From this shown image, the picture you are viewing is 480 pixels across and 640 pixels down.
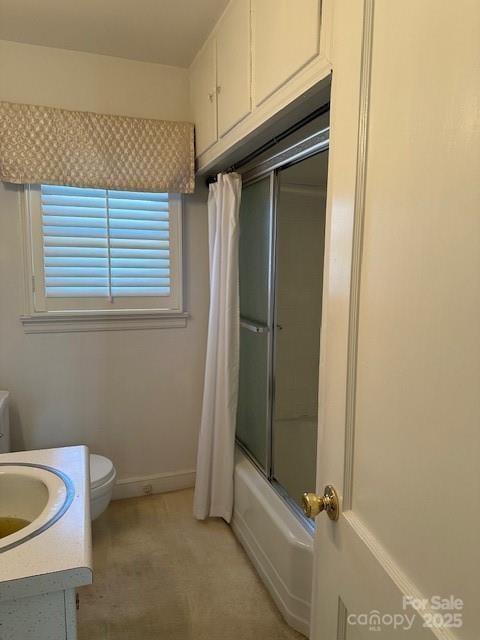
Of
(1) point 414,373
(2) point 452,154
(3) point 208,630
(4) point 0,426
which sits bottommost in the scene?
(3) point 208,630

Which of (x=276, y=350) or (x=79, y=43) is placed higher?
(x=79, y=43)

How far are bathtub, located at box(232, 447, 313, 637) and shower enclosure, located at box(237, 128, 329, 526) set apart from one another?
3.6 inches

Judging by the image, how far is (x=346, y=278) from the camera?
80 centimetres

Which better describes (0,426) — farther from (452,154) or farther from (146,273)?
(452,154)

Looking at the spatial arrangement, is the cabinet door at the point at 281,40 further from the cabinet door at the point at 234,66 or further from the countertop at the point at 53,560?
the countertop at the point at 53,560

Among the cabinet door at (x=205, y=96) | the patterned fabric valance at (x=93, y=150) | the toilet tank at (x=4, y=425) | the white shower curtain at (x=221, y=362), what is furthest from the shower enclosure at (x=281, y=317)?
the toilet tank at (x=4, y=425)

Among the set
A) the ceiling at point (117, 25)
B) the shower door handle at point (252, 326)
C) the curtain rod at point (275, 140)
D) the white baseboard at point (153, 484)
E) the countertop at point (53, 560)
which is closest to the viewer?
the countertop at point (53, 560)

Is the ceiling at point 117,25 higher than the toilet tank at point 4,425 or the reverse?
higher

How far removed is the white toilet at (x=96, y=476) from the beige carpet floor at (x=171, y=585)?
0.86 feet

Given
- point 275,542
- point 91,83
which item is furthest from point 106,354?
point 91,83

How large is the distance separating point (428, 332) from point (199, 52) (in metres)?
2.16

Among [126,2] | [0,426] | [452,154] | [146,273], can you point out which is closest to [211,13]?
[126,2]

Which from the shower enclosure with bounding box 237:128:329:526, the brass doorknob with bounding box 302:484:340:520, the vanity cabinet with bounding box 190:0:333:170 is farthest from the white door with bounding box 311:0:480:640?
the shower enclosure with bounding box 237:128:329:526

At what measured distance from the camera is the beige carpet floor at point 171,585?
1.68 meters
